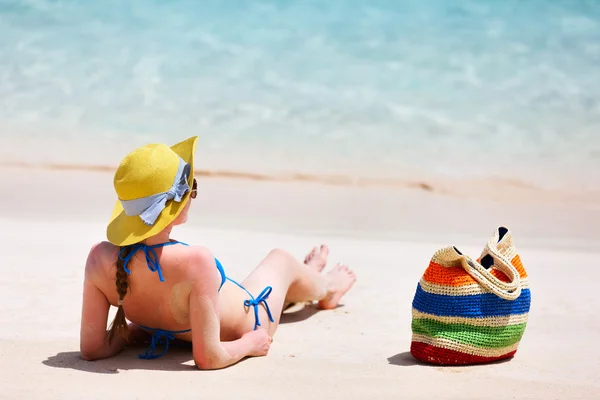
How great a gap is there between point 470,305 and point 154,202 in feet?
4.05

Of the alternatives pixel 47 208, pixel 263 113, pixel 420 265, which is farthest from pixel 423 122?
pixel 420 265

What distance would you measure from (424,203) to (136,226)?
7.66 m

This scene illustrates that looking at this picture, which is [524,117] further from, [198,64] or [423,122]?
[198,64]

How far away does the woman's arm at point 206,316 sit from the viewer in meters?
2.56

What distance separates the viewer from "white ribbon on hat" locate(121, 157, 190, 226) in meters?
2.50

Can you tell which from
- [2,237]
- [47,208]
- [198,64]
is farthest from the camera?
[198,64]

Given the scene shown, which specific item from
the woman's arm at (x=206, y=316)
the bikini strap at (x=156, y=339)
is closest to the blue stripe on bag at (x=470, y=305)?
the woman's arm at (x=206, y=316)

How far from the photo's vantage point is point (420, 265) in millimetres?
5535

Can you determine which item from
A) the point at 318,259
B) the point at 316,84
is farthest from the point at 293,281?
the point at 316,84

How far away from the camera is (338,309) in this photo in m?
4.09

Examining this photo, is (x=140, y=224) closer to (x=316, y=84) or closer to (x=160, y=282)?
(x=160, y=282)

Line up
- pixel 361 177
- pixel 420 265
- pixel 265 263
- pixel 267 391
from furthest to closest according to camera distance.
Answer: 1. pixel 361 177
2. pixel 420 265
3. pixel 265 263
4. pixel 267 391

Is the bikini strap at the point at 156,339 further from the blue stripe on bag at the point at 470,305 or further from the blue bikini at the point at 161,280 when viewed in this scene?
the blue stripe on bag at the point at 470,305

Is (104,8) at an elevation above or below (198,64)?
above
